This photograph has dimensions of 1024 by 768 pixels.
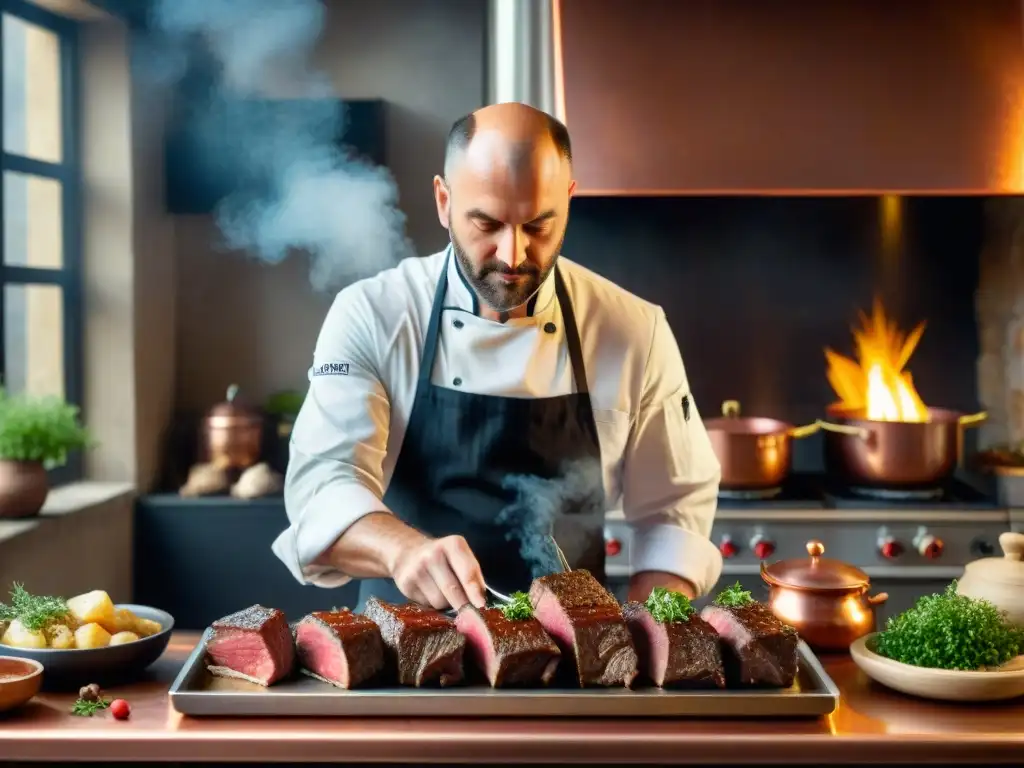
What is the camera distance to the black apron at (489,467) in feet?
8.86

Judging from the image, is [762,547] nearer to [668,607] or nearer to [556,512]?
[556,512]

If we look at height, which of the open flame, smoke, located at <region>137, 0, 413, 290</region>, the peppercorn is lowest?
the peppercorn

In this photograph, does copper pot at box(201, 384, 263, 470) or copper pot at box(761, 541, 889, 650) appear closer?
copper pot at box(761, 541, 889, 650)

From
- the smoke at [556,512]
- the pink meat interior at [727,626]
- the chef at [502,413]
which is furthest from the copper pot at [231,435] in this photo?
the pink meat interior at [727,626]

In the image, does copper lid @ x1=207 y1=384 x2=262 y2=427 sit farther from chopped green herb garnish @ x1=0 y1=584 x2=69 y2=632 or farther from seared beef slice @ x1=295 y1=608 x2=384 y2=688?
seared beef slice @ x1=295 y1=608 x2=384 y2=688

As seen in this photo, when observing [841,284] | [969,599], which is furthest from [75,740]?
[841,284]

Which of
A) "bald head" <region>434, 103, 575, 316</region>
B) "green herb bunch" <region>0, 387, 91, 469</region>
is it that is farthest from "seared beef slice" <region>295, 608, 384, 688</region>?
"green herb bunch" <region>0, 387, 91, 469</region>

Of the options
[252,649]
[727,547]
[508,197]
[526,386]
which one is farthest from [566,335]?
[727,547]

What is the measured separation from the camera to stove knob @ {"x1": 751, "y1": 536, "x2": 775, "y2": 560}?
379cm

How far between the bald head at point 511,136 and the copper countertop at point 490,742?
1186 mm

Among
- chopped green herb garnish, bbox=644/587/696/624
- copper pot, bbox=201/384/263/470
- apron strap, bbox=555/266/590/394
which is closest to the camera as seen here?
chopped green herb garnish, bbox=644/587/696/624

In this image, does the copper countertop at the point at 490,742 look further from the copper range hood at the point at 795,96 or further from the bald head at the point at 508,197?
the copper range hood at the point at 795,96

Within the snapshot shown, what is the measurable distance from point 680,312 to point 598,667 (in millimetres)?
2881

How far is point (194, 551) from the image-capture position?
419 centimetres
